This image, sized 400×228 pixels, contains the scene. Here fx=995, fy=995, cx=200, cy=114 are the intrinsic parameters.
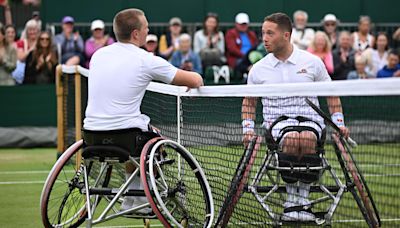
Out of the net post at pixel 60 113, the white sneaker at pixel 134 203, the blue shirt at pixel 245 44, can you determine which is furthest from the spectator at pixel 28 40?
the white sneaker at pixel 134 203

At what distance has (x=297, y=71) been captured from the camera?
8180 millimetres

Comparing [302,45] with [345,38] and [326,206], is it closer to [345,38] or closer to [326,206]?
[345,38]

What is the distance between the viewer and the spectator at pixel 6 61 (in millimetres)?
16672

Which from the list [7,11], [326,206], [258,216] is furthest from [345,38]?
[258,216]

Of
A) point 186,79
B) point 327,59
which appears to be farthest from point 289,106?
point 327,59

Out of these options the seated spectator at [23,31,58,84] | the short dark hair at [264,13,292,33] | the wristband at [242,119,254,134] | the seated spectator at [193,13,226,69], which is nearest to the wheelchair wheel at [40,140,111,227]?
the wristband at [242,119,254,134]

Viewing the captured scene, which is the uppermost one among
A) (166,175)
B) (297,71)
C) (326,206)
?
(297,71)

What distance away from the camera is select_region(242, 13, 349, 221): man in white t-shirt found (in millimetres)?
7418

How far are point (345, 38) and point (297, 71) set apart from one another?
9.82m

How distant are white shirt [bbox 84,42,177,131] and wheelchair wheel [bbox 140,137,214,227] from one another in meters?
0.29

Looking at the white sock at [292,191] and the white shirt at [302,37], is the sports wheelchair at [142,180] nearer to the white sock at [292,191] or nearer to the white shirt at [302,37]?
the white sock at [292,191]

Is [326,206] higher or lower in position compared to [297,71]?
lower

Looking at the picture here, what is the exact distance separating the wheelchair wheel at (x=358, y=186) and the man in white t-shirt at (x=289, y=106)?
141 millimetres

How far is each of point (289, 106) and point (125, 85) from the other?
148 centimetres
